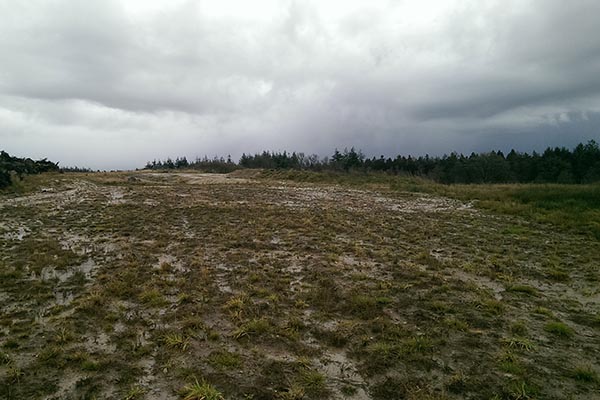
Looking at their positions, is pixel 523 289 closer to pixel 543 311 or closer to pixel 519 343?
pixel 543 311

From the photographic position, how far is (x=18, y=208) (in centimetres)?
2002

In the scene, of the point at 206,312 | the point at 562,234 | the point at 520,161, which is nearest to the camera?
the point at 206,312

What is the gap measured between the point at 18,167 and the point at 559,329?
51777 mm

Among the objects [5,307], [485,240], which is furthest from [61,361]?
[485,240]

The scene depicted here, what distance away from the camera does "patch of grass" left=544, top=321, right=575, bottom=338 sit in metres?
6.55

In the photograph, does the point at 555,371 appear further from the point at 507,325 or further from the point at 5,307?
the point at 5,307

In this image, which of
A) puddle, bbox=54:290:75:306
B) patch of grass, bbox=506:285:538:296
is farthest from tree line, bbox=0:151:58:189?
patch of grass, bbox=506:285:538:296

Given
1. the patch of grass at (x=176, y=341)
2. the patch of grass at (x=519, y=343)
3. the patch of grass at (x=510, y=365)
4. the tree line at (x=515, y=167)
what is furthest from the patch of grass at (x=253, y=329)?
the tree line at (x=515, y=167)

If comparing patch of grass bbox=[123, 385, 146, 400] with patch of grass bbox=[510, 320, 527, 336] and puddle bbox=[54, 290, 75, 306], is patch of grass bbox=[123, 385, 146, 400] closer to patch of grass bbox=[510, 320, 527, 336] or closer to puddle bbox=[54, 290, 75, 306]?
puddle bbox=[54, 290, 75, 306]

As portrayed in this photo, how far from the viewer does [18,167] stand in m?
39.6

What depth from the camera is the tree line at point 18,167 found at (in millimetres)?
29062

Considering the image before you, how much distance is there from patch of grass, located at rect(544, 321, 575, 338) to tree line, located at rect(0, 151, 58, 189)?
122ft

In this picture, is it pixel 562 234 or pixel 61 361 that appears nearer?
pixel 61 361

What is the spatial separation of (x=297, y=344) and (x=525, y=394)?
362 centimetres
